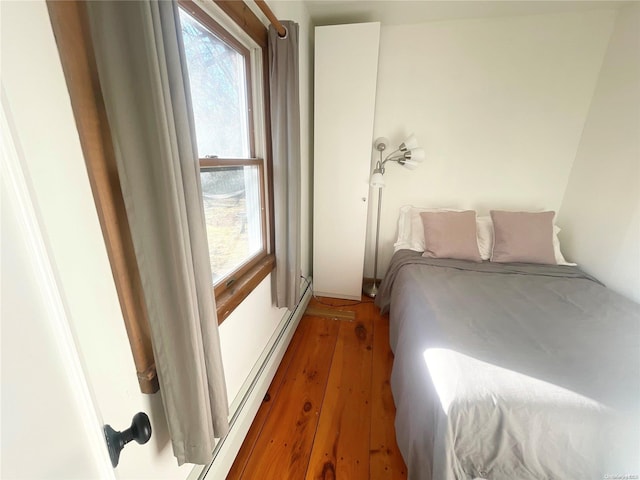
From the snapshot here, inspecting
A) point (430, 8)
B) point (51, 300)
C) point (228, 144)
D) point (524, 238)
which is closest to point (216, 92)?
point (228, 144)

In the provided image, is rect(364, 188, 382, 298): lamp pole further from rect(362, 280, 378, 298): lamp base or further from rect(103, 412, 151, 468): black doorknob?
rect(103, 412, 151, 468): black doorknob

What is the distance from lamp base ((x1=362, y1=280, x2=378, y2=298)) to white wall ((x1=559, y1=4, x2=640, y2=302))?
1.67m

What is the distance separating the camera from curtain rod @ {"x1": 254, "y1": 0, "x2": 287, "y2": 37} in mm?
1121

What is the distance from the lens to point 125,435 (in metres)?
0.51

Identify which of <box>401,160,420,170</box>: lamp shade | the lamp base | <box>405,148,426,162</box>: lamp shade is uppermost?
<box>405,148,426,162</box>: lamp shade

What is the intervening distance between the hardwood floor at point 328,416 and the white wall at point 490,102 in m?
1.56

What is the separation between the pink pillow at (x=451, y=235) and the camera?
2.06m

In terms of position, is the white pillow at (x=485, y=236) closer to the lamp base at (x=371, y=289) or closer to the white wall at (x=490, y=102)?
the white wall at (x=490, y=102)

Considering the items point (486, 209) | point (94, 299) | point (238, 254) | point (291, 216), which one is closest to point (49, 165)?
point (94, 299)

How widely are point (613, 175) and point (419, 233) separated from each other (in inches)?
54.1

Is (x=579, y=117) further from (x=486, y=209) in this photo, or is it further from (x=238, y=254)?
(x=238, y=254)

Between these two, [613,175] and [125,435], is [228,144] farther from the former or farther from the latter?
[613,175]

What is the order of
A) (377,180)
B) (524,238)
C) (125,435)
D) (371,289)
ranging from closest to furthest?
(125,435) < (524,238) < (377,180) < (371,289)

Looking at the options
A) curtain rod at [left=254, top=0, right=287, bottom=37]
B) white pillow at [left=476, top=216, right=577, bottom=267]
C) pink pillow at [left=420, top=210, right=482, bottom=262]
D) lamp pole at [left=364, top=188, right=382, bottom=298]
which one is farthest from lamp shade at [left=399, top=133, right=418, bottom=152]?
curtain rod at [left=254, top=0, right=287, bottom=37]
